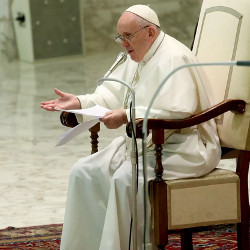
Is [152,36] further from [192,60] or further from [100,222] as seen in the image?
[100,222]

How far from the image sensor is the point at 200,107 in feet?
16.0

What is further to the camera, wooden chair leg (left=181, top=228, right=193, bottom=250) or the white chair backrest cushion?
wooden chair leg (left=181, top=228, right=193, bottom=250)

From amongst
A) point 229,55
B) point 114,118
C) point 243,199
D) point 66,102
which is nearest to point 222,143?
point 243,199

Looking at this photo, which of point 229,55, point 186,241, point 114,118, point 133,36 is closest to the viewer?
point 114,118

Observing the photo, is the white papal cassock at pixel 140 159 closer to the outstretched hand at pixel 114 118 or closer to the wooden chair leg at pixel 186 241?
the outstretched hand at pixel 114 118

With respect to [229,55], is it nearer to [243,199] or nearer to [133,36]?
[133,36]

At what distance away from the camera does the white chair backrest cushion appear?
492 cm

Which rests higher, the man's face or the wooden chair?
the man's face

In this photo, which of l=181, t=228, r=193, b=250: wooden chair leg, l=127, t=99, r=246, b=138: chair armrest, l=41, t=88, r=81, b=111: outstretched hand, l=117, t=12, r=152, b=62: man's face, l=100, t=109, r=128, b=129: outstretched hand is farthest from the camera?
l=181, t=228, r=193, b=250: wooden chair leg

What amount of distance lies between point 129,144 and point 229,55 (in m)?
0.76

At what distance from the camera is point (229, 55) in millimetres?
5055

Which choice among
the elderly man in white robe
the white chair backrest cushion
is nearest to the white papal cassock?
the elderly man in white robe

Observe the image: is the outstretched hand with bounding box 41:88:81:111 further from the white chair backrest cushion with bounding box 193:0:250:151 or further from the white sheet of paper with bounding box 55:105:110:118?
the white chair backrest cushion with bounding box 193:0:250:151

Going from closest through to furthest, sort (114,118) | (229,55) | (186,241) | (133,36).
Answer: (114,118) → (133,36) → (229,55) → (186,241)
